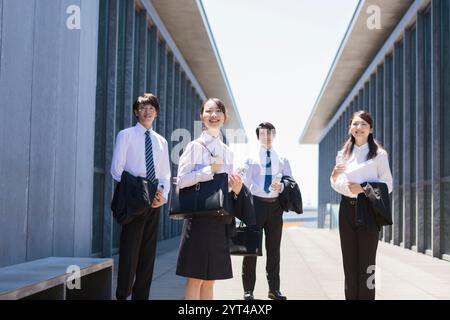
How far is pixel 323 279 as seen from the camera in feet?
33.2

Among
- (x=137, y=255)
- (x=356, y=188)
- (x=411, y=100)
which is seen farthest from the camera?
(x=411, y=100)

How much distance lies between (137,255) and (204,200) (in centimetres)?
133

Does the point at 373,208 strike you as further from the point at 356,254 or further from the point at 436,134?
the point at 436,134

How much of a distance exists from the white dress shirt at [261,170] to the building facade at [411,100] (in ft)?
24.6

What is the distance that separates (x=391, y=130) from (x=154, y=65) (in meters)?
8.09

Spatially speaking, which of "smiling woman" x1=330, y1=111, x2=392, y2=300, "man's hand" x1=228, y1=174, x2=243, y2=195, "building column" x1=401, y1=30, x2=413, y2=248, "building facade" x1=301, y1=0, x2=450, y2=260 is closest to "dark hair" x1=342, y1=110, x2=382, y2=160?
"smiling woman" x1=330, y1=111, x2=392, y2=300

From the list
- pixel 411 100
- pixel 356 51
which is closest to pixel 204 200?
pixel 411 100

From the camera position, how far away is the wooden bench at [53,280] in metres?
4.80

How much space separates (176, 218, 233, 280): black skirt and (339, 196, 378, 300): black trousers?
1.15 m

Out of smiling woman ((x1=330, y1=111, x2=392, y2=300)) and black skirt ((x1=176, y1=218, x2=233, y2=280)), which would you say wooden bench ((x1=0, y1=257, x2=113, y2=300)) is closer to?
black skirt ((x1=176, y1=218, x2=233, y2=280))

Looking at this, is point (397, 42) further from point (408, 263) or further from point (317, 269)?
point (317, 269)

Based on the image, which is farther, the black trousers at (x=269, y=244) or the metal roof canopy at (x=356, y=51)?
the metal roof canopy at (x=356, y=51)

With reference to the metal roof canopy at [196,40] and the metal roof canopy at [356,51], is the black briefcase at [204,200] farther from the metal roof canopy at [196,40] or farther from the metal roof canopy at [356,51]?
the metal roof canopy at [196,40]

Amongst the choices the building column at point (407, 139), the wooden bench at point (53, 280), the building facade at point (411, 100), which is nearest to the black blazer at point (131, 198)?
the wooden bench at point (53, 280)
